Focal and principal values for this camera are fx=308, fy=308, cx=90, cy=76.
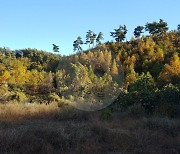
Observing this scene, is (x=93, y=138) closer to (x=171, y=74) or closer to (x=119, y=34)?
(x=171, y=74)

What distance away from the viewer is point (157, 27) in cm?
8594

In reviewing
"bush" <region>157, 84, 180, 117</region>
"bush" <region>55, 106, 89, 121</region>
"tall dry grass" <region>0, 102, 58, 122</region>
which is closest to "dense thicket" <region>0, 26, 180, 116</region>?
"bush" <region>157, 84, 180, 117</region>

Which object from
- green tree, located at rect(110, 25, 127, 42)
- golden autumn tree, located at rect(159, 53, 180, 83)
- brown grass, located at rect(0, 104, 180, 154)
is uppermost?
green tree, located at rect(110, 25, 127, 42)

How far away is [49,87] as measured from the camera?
53312 millimetres

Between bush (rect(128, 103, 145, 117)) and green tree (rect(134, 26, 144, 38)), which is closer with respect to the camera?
bush (rect(128, 103, 145, 117))

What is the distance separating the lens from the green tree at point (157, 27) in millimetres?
85250

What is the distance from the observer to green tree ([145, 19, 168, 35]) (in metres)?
85.2

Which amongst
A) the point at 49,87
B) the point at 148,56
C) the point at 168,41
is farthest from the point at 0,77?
the point at 168,41

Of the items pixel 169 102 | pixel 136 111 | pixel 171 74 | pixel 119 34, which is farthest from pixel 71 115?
pixel 119 34

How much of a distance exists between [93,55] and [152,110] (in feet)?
172

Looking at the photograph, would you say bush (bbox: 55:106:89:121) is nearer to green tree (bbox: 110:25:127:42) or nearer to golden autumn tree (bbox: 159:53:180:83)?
golden autumn tree (bbox: 159:53:180:83)

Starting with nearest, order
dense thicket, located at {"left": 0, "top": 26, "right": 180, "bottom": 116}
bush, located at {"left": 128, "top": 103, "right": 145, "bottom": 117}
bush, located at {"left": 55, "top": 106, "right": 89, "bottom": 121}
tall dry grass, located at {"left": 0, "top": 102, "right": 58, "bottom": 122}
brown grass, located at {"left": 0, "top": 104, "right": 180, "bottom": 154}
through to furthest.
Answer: brown grass, located at {"left": 0, "top": 104, "right": 180, "bottom": 154} → tall dry grass, located at {"left": 0, "top": 102, "right": 58, "bottom": 122} → bush, located at {"left": 55, "top": 106, "right": 89, "bottom": 121} → bush, located at {"left": 128, "top": 103, "right": 145, "bottom": 117} → dense thicket, located at {"left": 0, "top": 26, "right": 180, "bottom": 116}

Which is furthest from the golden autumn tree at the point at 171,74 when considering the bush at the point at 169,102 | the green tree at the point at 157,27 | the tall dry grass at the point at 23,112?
the green tree at the point at 157,27

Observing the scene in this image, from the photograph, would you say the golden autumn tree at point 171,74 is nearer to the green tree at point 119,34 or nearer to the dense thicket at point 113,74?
the dense thicket at point 113,74
